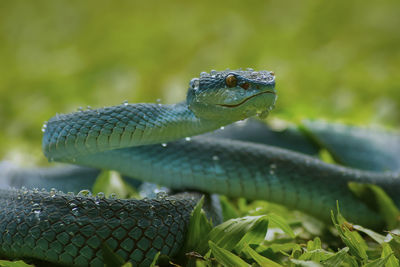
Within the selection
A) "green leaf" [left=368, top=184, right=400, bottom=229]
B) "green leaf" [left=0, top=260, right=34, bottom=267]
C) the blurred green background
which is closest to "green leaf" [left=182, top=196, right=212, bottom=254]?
"green leaf" [left=0, top=260, right=34, bottom=267]

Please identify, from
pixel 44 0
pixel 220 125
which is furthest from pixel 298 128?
pixel 44 0

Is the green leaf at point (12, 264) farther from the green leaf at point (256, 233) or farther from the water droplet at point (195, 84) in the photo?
the water droplet at point (195, 84)

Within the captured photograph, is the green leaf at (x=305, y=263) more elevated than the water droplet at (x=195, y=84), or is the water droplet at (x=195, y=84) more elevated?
the water droplet at (x=195, y=84)

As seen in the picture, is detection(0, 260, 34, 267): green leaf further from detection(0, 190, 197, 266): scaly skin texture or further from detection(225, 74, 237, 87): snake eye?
detection(225, 74, 237, 87): snake eye

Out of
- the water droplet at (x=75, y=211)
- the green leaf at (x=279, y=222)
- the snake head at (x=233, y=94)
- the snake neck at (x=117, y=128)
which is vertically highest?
the snake head at (x=233, y=94)

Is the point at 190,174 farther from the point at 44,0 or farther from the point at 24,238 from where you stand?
the point at 44,0

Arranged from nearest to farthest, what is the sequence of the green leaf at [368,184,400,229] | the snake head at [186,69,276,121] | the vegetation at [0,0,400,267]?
1. the snake head at [186,69,276,121]
2. the green leaf at [368,184,400,229]
3. the vegetation at [0,0,400,267]

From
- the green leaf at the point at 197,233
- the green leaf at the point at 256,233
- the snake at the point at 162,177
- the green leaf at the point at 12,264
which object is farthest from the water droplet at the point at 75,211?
the green leaf at the point at 256,233

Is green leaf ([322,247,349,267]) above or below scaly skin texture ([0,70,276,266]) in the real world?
below
